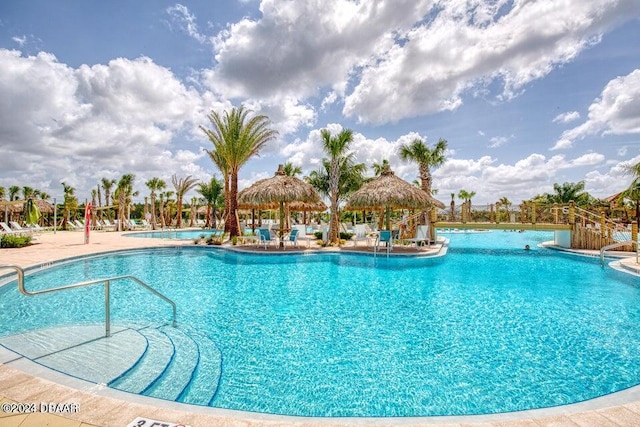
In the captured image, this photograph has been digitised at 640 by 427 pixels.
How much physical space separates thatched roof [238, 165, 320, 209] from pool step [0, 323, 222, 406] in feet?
37.2

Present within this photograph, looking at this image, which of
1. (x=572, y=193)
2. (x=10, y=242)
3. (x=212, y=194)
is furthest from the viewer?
(x=572, y=193)

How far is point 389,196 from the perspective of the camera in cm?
1541

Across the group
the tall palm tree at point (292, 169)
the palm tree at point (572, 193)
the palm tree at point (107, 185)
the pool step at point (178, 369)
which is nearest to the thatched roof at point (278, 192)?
the pool step at point (178, 369)

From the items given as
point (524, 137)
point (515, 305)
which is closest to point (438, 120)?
point (524, 137)

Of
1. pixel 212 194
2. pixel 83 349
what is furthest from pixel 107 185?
pixel 83 349

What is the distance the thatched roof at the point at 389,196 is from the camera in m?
15.4

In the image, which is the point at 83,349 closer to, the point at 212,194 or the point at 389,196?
the point at 389,196

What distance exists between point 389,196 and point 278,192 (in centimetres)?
559

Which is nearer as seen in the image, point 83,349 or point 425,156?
point 83,349

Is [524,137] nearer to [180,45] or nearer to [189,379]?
[180,45]

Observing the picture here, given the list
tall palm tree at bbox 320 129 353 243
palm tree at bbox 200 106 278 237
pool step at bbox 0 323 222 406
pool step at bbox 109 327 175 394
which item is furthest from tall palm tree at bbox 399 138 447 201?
pool step at bbox 109 327 175 394

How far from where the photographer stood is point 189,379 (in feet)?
11.6

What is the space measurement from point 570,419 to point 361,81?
1631 cm

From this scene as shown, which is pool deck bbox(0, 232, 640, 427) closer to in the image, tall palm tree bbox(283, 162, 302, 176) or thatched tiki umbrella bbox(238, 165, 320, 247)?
thatched tiki umbrella bbox(238, 165, 320, 247)
